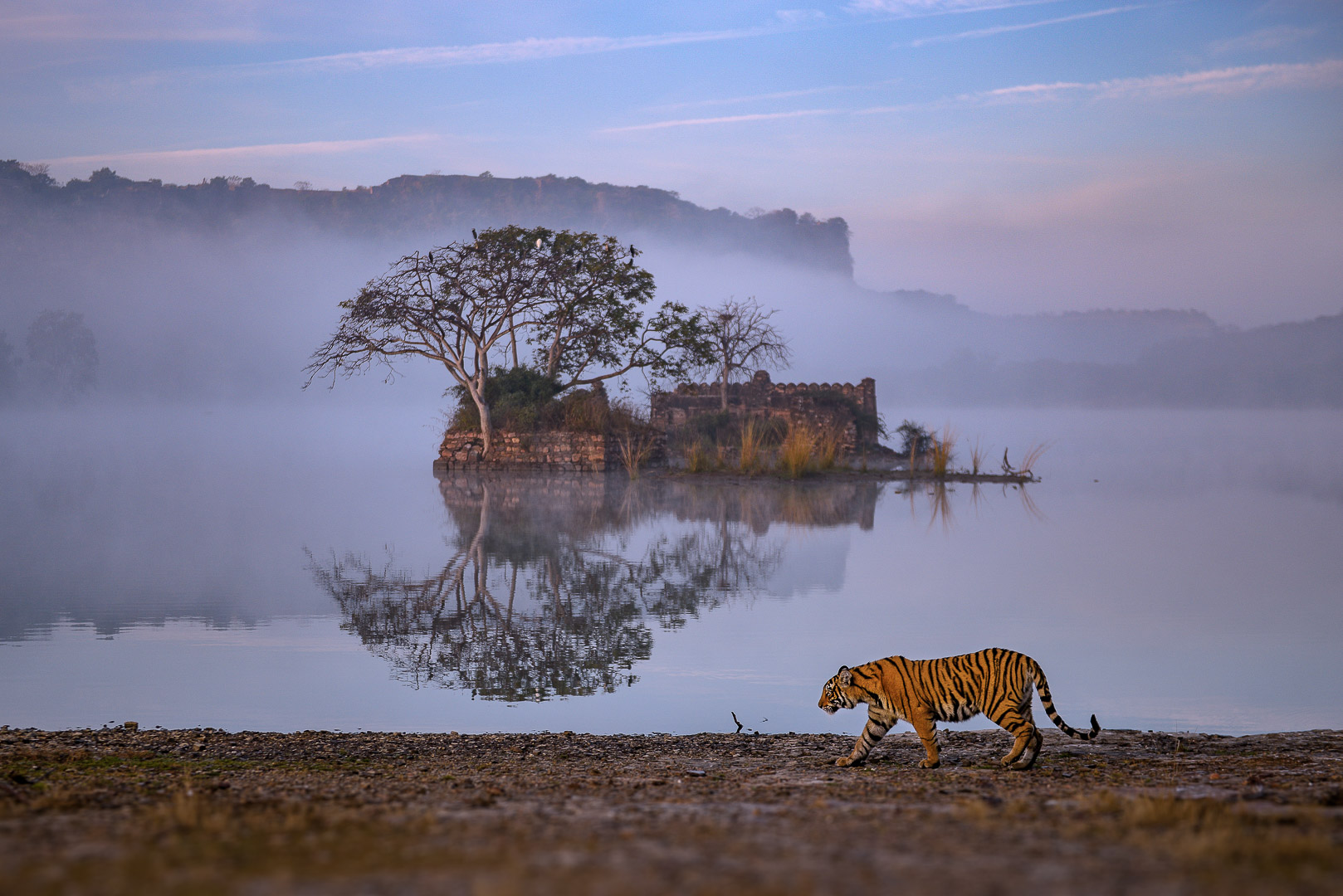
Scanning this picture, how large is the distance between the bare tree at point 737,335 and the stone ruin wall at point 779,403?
59 centimetres

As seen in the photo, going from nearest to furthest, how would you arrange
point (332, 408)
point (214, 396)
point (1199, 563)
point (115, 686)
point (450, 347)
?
1. point (115, 686)
2. point (1199, 563)
3. point (450, 347)
4. point (214, 396)
5. point (332, 408)

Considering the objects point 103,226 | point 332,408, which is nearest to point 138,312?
point 103,226

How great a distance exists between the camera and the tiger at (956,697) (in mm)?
4793

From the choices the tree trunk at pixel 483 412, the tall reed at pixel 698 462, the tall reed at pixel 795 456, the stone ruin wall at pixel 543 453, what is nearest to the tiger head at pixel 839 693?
the tall reed at pixel 795 456

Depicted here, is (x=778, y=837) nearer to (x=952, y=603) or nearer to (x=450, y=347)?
(x=952, y=603)

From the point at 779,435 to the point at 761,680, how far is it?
22616 mm

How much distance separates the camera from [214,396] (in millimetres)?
114938

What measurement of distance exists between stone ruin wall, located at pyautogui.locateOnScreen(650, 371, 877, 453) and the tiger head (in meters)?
24.2

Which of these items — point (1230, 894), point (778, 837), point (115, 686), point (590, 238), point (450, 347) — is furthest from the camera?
point (590, 238)

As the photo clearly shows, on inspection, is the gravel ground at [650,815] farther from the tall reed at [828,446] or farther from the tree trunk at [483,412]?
the tree trunk at [483,412]

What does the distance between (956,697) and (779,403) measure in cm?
2754

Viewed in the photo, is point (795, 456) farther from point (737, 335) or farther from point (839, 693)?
point (839, 693)

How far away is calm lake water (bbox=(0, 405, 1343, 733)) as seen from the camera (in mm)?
6469

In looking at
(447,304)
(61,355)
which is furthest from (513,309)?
(61,355)
